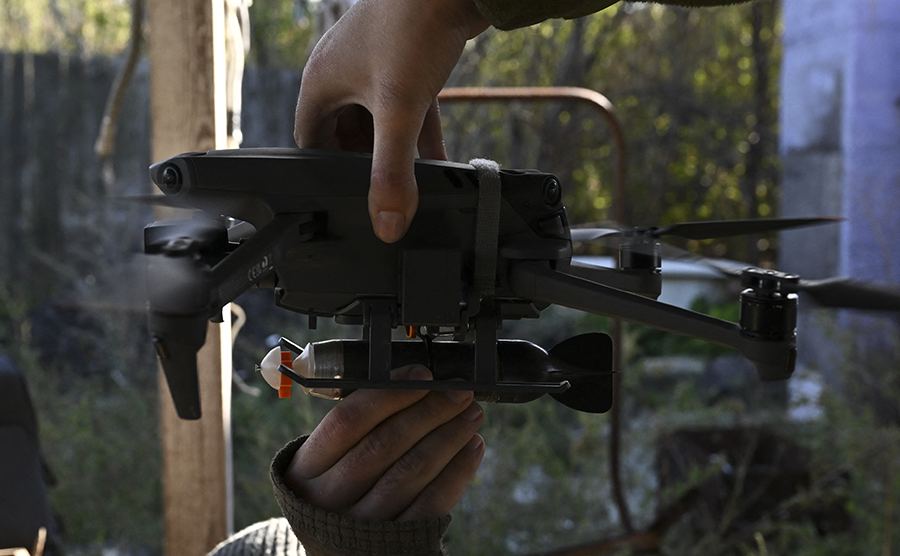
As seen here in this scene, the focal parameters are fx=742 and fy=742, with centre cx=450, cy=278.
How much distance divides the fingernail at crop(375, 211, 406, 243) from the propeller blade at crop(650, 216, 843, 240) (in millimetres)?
223

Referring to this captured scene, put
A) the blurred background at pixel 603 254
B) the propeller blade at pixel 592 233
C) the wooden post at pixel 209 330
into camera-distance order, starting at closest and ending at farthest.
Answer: the propeller blade at pixel 592 233 → the wooden post at pixel 209 330 → the blurred background at pixel 603 254

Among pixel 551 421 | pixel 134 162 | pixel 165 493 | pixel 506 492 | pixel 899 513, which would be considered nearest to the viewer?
pixel 165 493

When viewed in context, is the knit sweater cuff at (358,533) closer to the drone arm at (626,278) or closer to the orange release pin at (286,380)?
the orange release pin at (286,380)

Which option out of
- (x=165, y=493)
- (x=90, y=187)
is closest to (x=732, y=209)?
(x=90, y=187)

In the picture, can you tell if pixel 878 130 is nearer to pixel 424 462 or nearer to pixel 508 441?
pixel 508 441

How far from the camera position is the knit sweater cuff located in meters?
0.57

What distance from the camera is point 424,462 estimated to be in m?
0.58

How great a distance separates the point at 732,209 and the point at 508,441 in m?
3.66

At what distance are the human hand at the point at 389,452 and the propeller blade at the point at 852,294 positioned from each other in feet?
0.85

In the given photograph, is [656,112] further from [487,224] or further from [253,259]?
[253,259]

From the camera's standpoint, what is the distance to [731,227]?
59 cm

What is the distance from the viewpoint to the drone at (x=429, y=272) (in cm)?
50

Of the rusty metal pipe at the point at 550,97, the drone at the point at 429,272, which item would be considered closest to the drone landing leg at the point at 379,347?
the drone at the point at 429,272

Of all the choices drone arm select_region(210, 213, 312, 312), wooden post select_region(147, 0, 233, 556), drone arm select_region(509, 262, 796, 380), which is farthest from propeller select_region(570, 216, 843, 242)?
wooden post select_region(147, 0, 233, 556)
